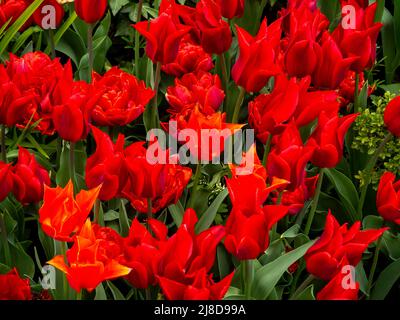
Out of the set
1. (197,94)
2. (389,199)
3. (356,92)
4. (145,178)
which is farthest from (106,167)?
(356,92)

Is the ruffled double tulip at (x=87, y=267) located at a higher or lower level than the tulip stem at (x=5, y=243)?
higher

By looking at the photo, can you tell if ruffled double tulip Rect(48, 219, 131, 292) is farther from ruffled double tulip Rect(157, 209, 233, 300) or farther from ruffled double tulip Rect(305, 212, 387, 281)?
ruffled double tulip Rect(305, 212, 387, 281)

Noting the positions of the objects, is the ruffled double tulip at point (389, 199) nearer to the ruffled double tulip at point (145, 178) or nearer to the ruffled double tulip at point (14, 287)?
the ruffled double tulip at point (145, 178)

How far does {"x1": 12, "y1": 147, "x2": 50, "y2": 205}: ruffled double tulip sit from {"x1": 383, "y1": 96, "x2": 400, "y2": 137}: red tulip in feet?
2.26

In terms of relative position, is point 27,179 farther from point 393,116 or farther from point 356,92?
point 356,92

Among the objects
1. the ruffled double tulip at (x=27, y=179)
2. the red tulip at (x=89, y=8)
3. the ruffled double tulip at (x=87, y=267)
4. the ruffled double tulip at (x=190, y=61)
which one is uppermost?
the red tulip at (x=89, y=8)

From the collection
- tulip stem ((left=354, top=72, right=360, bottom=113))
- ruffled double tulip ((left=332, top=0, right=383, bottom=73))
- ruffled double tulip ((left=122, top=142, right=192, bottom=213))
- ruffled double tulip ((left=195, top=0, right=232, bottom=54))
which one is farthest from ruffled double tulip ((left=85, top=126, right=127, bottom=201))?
tulip stem ((left=354, top=72, right=360, bottom=113))

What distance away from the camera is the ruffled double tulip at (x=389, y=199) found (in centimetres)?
146

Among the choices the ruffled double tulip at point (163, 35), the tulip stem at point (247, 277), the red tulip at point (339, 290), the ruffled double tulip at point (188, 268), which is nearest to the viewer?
the ruffled double tulip at point (188, 268)

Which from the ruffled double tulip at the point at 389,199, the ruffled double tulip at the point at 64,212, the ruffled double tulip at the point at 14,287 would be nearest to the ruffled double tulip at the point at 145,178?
the ruffled double tulip at the point at 64,212

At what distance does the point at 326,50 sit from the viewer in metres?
1.61

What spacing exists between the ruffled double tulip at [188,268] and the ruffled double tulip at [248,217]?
47 millimetres

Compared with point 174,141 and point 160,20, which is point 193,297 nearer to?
point 174,141

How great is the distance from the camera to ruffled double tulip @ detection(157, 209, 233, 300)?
1174 millimetres
